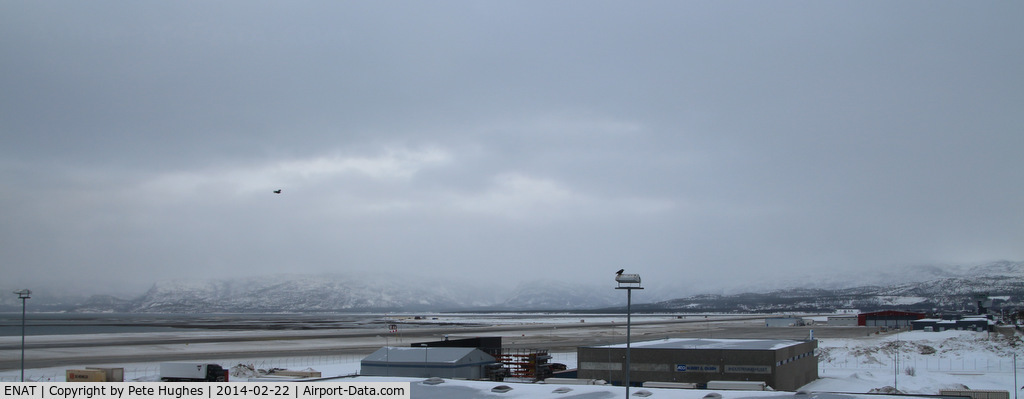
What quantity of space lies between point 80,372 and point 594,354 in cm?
3442

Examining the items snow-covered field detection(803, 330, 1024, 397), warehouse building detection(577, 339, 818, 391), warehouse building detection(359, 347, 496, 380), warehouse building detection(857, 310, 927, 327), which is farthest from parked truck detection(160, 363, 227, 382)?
warehouse building detection(857, 310, 927, 327)

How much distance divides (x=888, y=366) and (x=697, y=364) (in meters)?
36.6

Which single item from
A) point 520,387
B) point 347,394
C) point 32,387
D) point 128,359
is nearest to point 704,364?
point 520,387

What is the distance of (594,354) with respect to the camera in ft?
186

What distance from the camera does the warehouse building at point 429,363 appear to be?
53.5 meters

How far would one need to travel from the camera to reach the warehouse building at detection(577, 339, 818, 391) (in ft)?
172

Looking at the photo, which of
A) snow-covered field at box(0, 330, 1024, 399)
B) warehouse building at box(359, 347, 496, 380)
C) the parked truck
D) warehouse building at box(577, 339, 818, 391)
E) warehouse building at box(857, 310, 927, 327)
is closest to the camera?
the parked truck

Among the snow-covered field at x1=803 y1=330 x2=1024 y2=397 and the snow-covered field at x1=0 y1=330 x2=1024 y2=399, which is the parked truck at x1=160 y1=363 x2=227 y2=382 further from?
the snow-covered field at x1=803 y1=330 x2=1024 y2=397

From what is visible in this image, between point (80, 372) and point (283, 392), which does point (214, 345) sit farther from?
point (283, 392)

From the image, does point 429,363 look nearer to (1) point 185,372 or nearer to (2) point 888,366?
(1) point 185,372

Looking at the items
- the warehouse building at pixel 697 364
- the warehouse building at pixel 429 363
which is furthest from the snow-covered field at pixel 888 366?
the warehouse building at pixel 429 363

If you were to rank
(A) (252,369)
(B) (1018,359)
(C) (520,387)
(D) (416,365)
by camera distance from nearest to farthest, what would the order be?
1. (C) (520,387)
2. (D) (416,365)
3. (A) (252,369)
4. (B) (1018,359)

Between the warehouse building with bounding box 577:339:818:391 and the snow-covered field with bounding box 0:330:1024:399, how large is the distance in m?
6.18

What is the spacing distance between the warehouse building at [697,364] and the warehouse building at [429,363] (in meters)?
8.27
